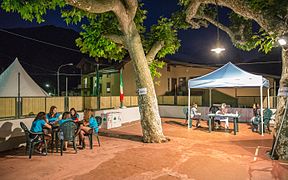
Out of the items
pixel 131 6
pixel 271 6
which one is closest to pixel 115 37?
pixel 131 6

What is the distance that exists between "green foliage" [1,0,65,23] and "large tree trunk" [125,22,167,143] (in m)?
2.72

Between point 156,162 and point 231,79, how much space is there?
6.32 meters

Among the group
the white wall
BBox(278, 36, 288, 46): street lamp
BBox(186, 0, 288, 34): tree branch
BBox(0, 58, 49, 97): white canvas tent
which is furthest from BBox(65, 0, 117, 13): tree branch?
BBox(0, 58, 49, 97): white canvas tent

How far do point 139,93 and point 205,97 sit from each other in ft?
36.3

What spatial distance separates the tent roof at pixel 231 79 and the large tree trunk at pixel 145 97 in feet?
12.8

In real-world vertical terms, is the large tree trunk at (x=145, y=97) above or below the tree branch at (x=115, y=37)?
below

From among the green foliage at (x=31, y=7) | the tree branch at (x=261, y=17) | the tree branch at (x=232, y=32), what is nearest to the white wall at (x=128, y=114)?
the tree branch at (x=232, y=32)

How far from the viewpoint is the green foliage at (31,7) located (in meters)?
6.11

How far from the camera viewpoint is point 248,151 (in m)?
6.98

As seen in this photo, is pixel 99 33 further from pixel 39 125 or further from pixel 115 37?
pixel 39 125

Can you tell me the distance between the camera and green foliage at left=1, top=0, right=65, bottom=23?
6.11 metres

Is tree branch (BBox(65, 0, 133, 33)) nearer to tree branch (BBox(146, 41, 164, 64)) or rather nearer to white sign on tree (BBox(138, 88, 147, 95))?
tree branch (BBox(146, 41, 164, 64))

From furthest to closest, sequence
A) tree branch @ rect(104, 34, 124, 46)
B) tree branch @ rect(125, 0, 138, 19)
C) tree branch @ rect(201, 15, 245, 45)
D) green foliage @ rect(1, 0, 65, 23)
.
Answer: tree branch @ rect(104, 34, 124, 46), tree branch @ rect(201, 15, 245, 45), tree branch @ rect(125, 0, 138, 19), green foliage @ rect(1, 0, 65, 23)

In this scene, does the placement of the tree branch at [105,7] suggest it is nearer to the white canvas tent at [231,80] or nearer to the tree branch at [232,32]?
the tree branch at [232,32]
